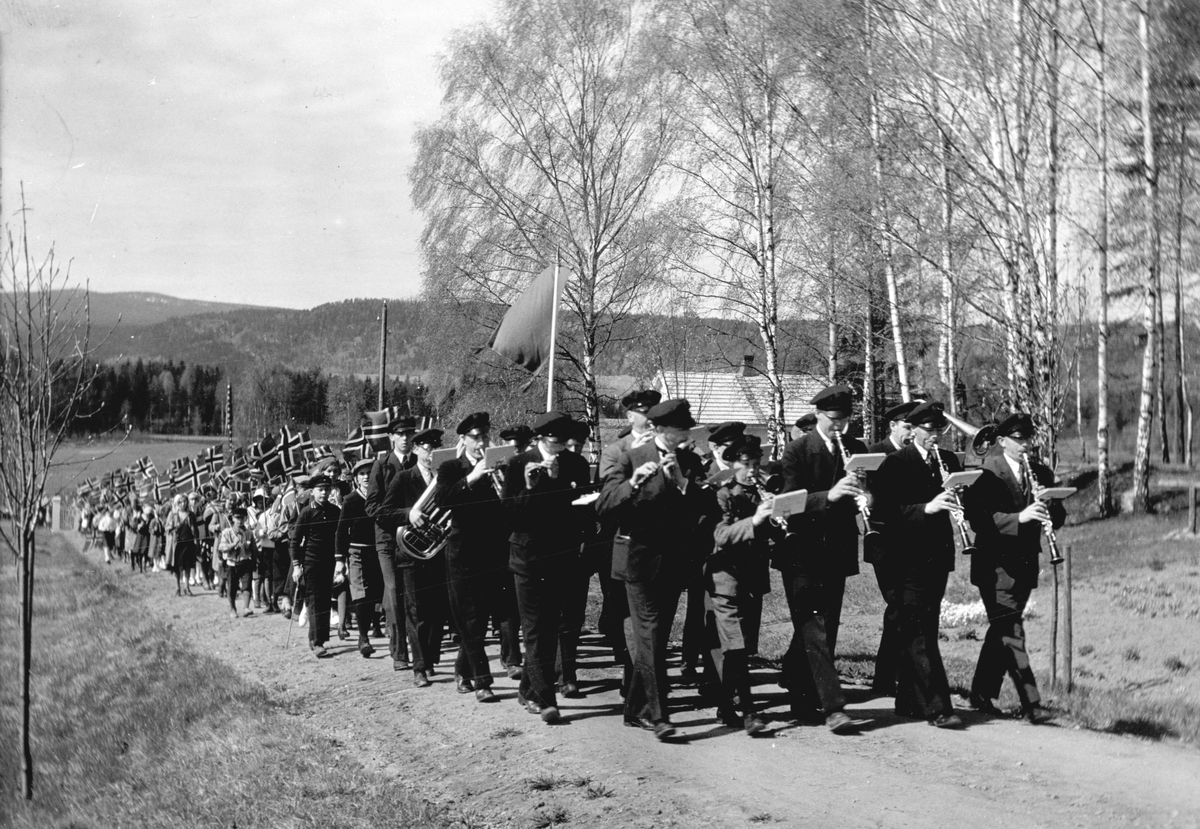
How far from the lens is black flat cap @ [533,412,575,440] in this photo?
24.9 ft

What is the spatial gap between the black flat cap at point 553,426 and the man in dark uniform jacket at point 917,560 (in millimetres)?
1999

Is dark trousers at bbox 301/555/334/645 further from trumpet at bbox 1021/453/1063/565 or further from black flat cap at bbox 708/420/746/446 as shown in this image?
trumpet at bbox 1021/453/1063/565

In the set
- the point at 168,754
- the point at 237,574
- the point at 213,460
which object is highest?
the point at 213,460

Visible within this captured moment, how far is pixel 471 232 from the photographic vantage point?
22188 millimetres

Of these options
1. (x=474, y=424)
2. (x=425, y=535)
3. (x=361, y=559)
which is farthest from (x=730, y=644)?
(x=361, y=559)

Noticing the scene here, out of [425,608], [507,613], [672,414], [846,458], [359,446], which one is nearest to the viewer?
[672,414]

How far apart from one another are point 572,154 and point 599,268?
2.14 meters

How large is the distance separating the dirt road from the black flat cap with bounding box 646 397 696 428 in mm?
1907

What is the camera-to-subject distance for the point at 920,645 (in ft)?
23.2

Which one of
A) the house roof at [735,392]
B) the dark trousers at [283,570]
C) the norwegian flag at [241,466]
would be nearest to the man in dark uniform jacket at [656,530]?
the dark trousers at [283,570]

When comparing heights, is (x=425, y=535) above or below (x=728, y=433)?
below

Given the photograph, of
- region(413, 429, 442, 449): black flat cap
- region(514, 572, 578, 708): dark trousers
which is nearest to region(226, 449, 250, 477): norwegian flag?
region(413, 429, 442, 449): black flat cap

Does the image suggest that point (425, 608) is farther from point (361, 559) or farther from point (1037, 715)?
point (1037, 715)

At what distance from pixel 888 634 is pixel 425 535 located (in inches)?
142
